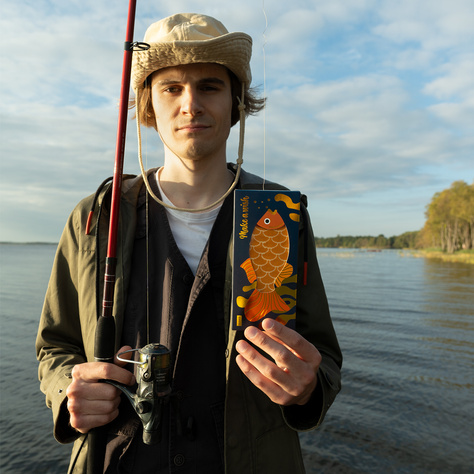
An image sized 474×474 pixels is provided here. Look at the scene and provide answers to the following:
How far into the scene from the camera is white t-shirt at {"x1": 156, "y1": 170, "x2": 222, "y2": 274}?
229 centimetres

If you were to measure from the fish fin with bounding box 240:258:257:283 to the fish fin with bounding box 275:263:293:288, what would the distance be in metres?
0.11

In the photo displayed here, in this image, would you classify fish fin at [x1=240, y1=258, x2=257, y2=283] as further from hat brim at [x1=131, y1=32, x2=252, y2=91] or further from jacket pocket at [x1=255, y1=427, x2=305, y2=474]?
hat brim at [x1=131, y1=32, x2=252, y2=91]

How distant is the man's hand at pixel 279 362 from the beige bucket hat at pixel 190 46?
145 cm

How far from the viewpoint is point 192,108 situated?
218 cm

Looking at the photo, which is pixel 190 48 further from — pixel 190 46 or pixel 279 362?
pixel 279 362

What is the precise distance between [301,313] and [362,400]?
22.9ft

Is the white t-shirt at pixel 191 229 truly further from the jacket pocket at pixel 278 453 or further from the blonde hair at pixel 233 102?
the jacket pocket at pixel 278 453

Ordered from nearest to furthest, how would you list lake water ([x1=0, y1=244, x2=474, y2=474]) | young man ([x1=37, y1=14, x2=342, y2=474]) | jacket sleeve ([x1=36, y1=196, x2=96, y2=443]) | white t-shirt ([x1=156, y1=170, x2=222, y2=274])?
young man ([x1=37, y1=14, x2=342, y2=474]), jacket sleeve ([x1=36, y1=196, x2=96, y2=443]), white t-shirt ([x1=156, y1=170, x2=222, y2=274]), lake water ([x1=0, y1=244, x2=474, y2=474])

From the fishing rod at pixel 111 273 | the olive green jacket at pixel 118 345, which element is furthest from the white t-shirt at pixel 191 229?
the fishing rod at pixel 111 273

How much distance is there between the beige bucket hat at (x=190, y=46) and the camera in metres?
2.21

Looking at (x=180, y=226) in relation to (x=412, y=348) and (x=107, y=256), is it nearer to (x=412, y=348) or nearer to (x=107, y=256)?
(x=107, y=256)

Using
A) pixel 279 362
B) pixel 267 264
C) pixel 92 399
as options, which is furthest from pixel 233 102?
pixel 92 399

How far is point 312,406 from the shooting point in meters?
2.04

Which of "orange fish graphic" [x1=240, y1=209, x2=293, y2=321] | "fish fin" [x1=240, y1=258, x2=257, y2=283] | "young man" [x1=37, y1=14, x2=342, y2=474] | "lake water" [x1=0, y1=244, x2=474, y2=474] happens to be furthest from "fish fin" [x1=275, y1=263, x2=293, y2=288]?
"lake water" [x1=0, y1=244, x2=474, y2=474]
